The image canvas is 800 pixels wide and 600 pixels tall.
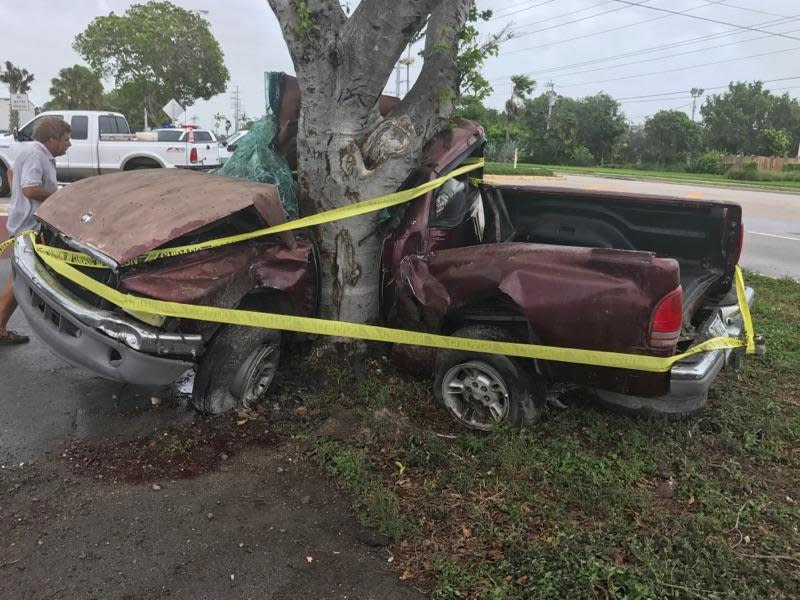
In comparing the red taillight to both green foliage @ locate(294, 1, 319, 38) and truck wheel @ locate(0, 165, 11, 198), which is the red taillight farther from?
truck wheel @ locate(0, 165, 11, 198)

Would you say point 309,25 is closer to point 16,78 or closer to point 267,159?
point 267,159

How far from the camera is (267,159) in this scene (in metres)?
4.61

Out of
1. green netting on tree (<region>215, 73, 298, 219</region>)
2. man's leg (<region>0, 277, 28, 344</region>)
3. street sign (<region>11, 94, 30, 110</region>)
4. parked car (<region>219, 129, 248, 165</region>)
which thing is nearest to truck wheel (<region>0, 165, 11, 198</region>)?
parked car (<region>219, 129, 248, 165</region>)

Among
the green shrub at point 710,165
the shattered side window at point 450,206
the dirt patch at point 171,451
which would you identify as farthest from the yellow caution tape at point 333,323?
the green shrub at point 710,165

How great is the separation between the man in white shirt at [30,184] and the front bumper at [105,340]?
62.9 inches

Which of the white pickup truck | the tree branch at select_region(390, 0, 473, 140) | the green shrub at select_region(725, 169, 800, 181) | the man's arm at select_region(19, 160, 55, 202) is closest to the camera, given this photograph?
the tree branch at select_region(390, 0, 473, 140)

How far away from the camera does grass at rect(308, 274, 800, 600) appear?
245cm

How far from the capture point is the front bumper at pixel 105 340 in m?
3.12

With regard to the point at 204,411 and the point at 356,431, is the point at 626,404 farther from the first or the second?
the point at 204,411

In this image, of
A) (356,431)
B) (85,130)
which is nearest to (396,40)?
(356,431)

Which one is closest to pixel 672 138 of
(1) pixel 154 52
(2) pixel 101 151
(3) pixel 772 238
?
(1) pixel 154 52

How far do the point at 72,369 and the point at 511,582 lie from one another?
353 centimetres

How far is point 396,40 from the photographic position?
12.6 feet

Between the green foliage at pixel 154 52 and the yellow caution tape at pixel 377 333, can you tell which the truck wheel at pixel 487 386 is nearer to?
the yellow caution tape at pixel 377 333
